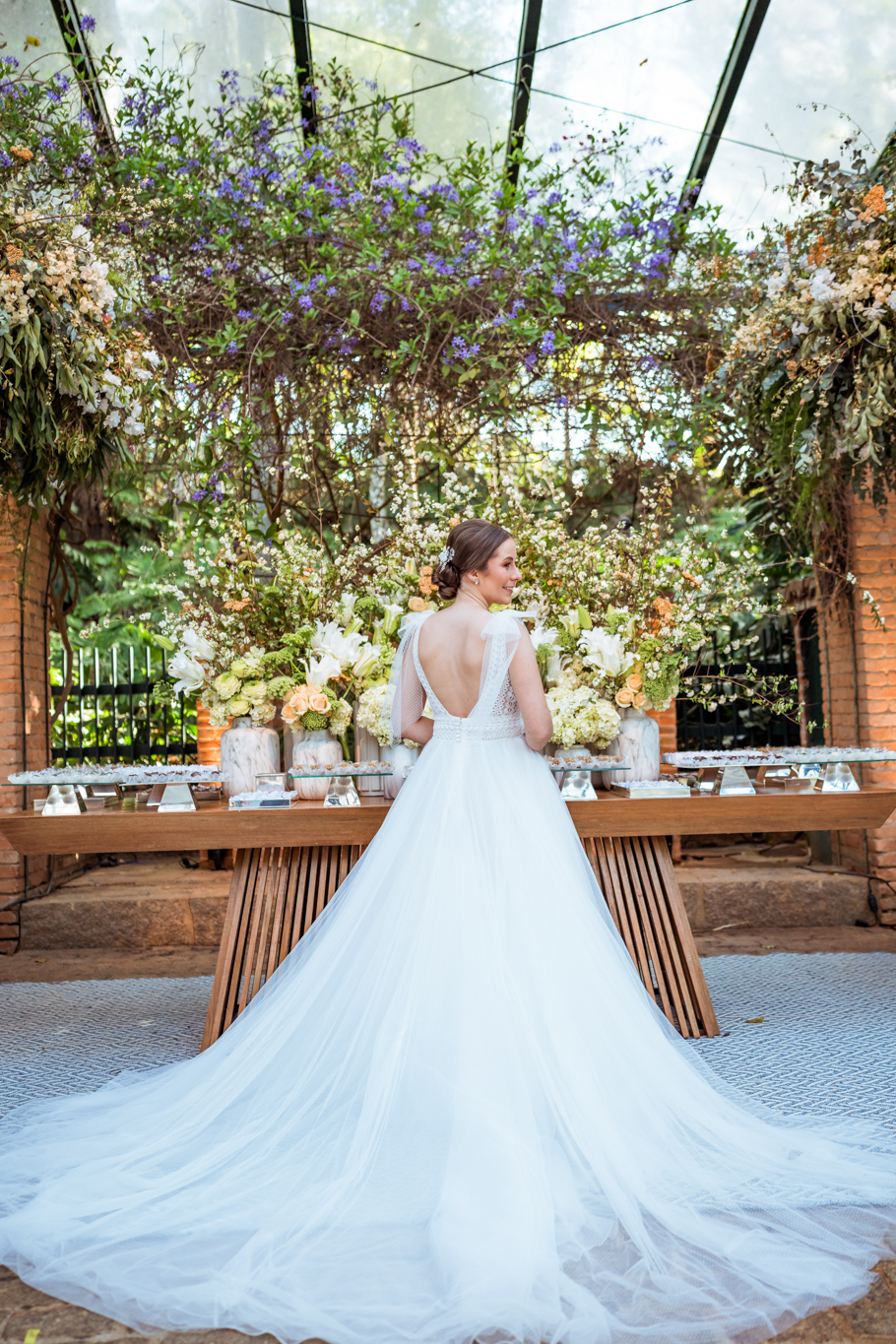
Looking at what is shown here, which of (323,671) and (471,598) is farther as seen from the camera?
(323,671)

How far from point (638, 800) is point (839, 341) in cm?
225

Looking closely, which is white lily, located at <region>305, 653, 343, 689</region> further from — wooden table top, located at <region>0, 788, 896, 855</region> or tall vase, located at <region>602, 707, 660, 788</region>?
tall vase, located at <region>602, 707, 660, 788</region>

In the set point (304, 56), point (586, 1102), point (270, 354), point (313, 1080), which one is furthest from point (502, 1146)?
point (304, 56)

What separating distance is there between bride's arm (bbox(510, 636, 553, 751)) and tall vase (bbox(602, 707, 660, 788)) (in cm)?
97

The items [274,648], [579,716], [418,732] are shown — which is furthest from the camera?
[274,648]

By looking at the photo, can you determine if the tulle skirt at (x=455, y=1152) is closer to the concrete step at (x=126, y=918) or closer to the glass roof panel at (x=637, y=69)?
the concrete step at (x=126, y=918)

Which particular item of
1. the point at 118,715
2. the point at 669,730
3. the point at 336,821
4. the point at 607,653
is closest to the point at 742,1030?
the point at 607,653

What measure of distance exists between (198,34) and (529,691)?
15.9 feet

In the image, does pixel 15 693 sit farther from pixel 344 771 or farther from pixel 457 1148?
pixel 457 1148

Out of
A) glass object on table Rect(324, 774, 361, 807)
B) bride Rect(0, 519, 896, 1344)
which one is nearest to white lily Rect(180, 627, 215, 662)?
glass object on table Rect(324, 774, 361, 807)

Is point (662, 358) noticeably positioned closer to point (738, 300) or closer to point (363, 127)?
point (738, 300)

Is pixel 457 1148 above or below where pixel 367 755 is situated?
below

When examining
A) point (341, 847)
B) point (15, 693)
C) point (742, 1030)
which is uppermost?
point (15, 693)

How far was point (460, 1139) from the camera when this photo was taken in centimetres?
233
